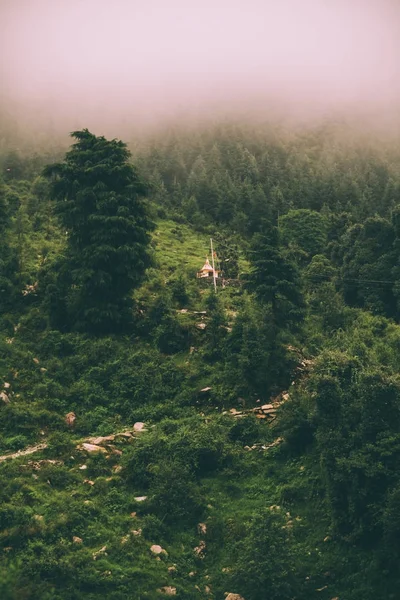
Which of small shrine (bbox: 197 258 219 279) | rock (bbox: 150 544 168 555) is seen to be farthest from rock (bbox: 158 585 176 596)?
small shrine (bbox: 197 258 219 279)

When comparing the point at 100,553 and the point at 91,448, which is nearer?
the point at 100,553

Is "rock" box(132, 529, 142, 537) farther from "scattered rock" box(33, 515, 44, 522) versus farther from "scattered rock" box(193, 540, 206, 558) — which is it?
"scattered rock" box(33, 515, 44, 522)

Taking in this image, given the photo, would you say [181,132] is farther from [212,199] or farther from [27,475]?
[27,475]

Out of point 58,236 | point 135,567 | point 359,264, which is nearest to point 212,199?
point 58,236

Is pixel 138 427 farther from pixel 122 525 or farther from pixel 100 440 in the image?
pixel 122 525

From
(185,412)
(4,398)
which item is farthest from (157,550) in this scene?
(4,398)

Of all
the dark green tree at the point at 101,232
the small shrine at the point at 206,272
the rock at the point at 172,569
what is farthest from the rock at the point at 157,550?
the small shrine at the point at 206,272

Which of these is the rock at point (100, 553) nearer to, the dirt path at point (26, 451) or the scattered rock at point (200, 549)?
the scattered rock at point (200, 549)
